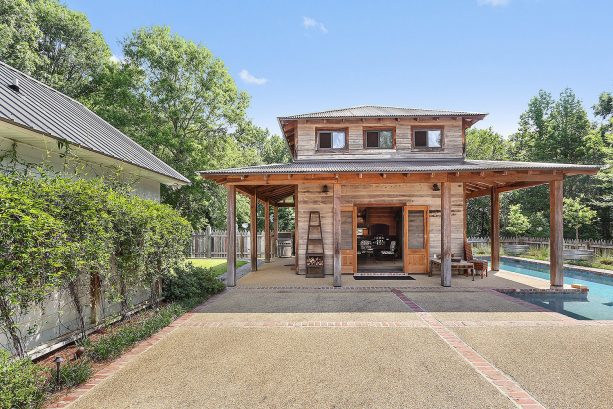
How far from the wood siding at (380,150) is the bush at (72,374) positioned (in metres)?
10.4

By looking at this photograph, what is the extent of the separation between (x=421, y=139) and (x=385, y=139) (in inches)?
59.1

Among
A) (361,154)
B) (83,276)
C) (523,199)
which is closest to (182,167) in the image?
(361,154)

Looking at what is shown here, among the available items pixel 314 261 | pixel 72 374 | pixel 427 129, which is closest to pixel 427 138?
pixel 427 129

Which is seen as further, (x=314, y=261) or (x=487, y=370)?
(x=314, y=261)

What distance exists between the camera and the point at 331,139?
13516mm

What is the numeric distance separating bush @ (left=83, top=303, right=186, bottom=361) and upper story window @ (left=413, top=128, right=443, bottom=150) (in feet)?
36.2

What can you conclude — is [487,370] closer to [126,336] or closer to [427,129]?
[126,336]

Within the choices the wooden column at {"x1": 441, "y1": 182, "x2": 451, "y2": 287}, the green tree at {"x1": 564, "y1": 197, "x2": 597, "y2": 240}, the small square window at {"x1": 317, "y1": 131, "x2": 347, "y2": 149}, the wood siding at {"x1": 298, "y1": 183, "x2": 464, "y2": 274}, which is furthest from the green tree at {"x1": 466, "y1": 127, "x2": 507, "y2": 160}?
the wooden column at {"x1": 441, "y1": 182, "x2": 451, "y2": 287}

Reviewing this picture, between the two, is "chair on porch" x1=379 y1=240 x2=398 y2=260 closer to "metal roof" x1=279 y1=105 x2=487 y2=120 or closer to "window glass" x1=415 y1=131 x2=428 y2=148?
"window glass" x1=415 y1=131 x2=428 y2=148

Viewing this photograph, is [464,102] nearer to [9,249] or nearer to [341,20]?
[341,20]

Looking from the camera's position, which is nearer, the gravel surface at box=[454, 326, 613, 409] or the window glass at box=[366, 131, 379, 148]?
the gravel surface at box=[454, 326, 613, 409]

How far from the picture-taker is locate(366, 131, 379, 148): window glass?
1346 cm

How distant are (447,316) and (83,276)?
286 inches

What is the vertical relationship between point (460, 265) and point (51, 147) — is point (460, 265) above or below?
below
